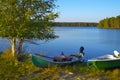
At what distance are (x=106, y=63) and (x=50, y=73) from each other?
3.91 m

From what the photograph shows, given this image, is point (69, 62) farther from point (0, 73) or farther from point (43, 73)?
point (0, 73)

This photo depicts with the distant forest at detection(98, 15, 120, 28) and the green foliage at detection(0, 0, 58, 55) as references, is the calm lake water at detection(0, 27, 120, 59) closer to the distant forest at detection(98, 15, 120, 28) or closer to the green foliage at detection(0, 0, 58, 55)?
the green foliage at detection(0, 0, 58, 55)

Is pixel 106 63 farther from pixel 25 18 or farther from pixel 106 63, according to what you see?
pixel 25 18

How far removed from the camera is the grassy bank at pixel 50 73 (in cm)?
1733

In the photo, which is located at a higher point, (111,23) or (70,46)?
(111,23)

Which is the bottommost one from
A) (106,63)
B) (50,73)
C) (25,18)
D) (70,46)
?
(70,46)

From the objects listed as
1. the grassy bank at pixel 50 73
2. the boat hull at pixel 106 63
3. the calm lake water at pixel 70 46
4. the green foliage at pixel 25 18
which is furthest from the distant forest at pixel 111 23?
the grassy bank at pixel 50 73

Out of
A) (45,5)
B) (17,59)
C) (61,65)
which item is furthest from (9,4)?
(61,65)

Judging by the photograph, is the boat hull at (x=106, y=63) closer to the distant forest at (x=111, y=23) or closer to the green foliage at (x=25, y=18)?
the green foliage at (x=25, y=18)

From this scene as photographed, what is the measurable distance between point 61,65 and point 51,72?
7.43 ft

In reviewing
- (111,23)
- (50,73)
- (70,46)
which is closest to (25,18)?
(50,73)

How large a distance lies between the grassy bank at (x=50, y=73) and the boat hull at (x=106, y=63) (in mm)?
351

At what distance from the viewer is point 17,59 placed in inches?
899

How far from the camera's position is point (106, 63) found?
19.7 m
